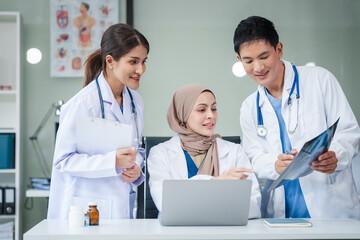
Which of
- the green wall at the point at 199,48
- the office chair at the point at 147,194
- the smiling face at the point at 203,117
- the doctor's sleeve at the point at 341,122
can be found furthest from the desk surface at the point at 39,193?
the doctor's sleeve at the point at 341,122

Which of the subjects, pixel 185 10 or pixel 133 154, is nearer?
pixel 133 154

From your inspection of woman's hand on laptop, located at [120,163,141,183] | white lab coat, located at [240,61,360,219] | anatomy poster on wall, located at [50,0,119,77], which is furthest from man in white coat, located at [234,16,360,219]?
anatomy poster on wall, located at [50,0,119,77]

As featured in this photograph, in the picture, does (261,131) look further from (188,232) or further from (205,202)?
(188,232)

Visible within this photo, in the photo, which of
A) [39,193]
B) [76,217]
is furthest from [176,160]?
[39,193]

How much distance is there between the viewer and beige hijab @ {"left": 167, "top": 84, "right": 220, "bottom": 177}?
6.10 feet

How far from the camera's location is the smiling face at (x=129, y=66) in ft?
6.08

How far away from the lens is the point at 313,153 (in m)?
1.42

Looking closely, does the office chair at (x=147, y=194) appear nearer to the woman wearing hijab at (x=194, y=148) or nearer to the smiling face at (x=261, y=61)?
the woman wearing hijab at (x=194, y=148)

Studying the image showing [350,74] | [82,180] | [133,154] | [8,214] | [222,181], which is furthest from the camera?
[350,74]

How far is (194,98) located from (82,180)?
627 millimetres

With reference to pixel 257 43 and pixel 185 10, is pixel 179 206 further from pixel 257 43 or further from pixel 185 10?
pixel 185 10

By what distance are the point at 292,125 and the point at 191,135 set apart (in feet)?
1.49

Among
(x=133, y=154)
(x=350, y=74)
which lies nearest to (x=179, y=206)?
(x=133, y=154)

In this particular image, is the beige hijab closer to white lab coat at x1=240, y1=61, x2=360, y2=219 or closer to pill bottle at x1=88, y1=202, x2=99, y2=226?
white lab coat at x1=240, y1=61, x2=360, y2=219
